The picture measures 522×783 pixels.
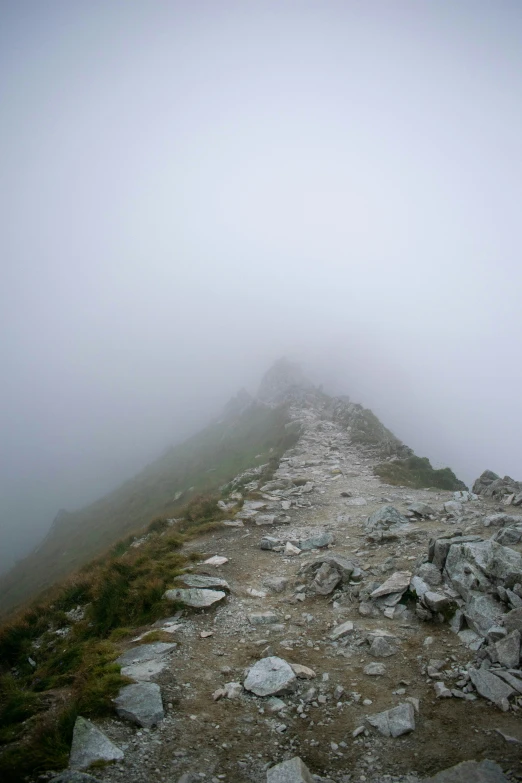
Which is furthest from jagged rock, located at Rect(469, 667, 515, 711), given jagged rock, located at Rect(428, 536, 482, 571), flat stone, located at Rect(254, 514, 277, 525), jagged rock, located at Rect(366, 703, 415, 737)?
flat stone, located at Rect(254, 514, 277, 525)

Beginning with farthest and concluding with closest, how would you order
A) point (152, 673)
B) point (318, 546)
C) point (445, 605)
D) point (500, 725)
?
1. point (318, 546)
2. point (445, 605)
3. point (152, 673)
4. point (500, 725)

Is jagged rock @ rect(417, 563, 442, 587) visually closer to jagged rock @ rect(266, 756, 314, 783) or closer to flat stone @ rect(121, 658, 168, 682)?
jagged rock @ rect(266, 756, 314, 783)

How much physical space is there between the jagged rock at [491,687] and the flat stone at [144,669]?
21.0 ft

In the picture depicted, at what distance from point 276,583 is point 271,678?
453 cm

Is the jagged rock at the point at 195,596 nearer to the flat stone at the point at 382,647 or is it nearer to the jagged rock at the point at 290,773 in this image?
the flat stone at the point at 382,647

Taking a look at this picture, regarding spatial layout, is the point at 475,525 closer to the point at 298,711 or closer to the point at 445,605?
the point at 445,605

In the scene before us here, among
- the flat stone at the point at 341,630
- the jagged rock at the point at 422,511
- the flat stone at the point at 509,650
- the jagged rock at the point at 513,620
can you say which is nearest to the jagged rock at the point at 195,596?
the flat stone at the point at 341,630

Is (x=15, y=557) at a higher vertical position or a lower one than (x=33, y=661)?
lower

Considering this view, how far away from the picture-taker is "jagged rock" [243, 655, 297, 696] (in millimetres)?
7336

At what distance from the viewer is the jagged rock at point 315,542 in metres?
15.1

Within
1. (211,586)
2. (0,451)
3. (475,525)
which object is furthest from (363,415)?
(0,451)

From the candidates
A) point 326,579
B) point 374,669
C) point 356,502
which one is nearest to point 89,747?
point 374,669

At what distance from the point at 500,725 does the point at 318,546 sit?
9342 millimetres

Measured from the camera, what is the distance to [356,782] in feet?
17.9
